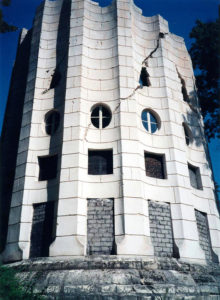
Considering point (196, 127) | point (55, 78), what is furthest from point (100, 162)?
point (196, 127)

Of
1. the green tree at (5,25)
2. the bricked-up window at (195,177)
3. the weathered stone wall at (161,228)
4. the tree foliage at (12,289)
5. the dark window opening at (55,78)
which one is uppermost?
the dark window opening at (55,78)

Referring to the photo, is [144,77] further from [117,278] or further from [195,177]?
[117,278]

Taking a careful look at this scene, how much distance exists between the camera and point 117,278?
10.2 meters

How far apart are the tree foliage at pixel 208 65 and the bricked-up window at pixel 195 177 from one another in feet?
19.1

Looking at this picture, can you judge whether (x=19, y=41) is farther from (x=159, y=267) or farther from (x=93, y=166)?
(x=159, y=267)

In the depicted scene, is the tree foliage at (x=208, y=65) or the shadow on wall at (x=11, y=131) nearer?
the shadow on wall at (x=11, y=131)

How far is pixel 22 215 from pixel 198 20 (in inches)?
705

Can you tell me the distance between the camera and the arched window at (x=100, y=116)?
49.8 ft

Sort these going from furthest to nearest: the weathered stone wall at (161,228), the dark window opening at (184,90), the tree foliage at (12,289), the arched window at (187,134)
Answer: the dark window opening at (184,90) < the arched window at (187,134) < the weathered stone wall at (161,228) < the tree foliage at (12,289)

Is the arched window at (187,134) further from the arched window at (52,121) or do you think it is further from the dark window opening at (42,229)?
the dark window opening at (42,229)

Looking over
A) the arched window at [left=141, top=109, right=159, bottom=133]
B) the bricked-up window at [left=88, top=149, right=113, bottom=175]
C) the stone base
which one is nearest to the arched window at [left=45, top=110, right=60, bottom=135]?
the bricked-up window at [left=88, top=149, right=113, bottom=175]

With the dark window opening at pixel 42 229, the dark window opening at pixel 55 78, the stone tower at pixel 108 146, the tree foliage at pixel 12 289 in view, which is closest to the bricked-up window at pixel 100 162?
the stone tower at pixel 108 146

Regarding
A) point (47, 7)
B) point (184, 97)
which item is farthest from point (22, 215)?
point (47, 7)

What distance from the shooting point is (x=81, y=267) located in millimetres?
10992
